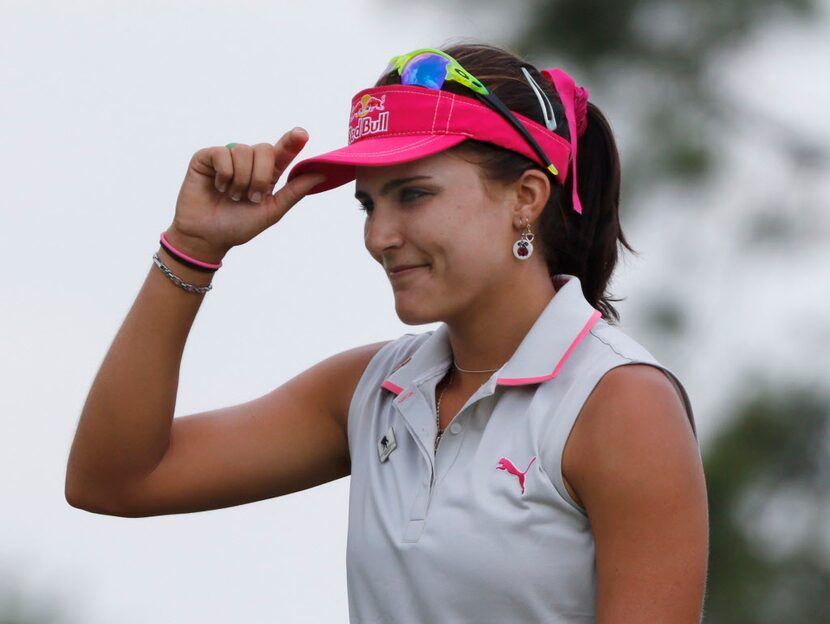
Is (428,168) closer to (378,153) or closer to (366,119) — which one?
(378,153)

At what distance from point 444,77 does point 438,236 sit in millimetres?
283

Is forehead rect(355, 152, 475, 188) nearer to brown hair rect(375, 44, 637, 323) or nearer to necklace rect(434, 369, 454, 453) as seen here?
brown hair rect(375, 44, 637, 323)

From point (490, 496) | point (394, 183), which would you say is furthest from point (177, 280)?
point (490, 496)

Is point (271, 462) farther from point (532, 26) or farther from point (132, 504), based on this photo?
point (532, 26)

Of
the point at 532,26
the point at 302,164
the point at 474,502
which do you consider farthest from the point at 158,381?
the point at 532,26

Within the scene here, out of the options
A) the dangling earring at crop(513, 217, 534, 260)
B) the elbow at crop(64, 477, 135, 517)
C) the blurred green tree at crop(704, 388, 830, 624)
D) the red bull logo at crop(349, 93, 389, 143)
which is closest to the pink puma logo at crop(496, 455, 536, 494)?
the dangling earring at crop(513, 217, 534, 260)

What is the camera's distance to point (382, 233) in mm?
2820

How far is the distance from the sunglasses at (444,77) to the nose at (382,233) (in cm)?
23

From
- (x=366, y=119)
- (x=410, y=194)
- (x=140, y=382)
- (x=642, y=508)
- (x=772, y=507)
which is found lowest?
(x=772, y=507)

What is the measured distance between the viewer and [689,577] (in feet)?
8.46

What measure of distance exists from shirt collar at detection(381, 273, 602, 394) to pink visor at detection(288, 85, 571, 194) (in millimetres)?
219

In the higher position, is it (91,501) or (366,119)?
(366,119)

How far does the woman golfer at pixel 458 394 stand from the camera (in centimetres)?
260

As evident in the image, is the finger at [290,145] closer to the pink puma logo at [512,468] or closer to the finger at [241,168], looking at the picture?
the finger at [241,168]
